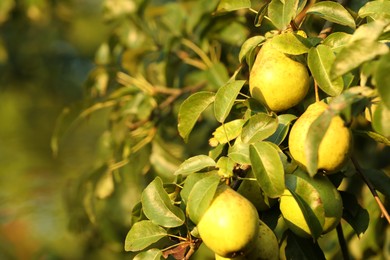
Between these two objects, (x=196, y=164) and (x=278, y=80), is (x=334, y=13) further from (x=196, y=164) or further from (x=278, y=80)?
(x=196, y=164)

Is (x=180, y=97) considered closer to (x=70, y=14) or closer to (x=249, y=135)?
(x=249, y=135)

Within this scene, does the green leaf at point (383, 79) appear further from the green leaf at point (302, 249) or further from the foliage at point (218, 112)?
the green leaf at point (302, 249)

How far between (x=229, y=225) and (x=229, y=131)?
8.1 inches

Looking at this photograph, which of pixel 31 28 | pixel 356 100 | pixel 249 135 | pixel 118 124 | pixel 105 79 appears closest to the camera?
pixel 356 100

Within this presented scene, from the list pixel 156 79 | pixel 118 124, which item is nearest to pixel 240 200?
pixel 118 124

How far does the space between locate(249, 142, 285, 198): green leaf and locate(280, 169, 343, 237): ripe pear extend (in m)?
0.05

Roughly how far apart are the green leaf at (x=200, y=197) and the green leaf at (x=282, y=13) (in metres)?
0.25

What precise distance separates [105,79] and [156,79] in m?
0.13

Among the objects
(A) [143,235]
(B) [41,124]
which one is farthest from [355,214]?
(B) [41,124]

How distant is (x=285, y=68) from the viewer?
1.03m

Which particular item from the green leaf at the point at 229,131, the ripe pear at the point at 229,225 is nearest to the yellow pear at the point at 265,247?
the ripe pear at the point at 229,225

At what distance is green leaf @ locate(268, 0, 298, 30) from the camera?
3.43 ft

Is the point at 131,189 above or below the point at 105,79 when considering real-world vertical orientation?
below

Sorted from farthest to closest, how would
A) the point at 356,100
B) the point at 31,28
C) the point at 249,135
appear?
the point at 31,28, the point at 249,135, the point at 356,100
